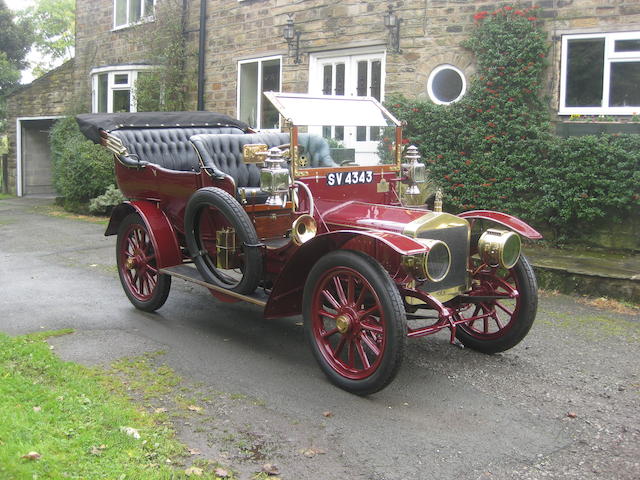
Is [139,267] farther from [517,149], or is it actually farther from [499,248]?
[517,149]

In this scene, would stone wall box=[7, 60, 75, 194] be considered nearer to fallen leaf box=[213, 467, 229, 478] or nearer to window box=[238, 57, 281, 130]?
window box=[238, 57, 281, 130]

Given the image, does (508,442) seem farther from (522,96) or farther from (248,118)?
(248,118)

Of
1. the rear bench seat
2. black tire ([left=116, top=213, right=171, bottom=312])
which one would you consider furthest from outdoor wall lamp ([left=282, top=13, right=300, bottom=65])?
black tire ([left=116, top=213, right=171, bottom=312])

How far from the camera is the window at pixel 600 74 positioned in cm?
930

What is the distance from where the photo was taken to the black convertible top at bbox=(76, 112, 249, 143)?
23.0 ft

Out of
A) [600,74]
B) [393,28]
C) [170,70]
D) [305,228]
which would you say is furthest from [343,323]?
[170,70]

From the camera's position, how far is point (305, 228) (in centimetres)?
504

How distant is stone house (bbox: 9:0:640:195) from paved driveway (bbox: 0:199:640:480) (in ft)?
6.69

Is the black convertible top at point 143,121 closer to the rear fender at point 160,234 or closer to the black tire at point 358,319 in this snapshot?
the rear fender at point 160,234

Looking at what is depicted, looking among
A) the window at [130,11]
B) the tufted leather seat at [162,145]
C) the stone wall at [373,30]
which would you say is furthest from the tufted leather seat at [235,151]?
the window at [130,11]

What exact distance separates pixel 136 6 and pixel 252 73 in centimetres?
523

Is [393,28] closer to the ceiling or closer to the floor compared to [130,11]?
closer to the floor

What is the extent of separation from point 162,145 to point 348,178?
2.56 m

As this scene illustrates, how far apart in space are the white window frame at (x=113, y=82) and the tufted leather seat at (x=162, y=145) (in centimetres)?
895
